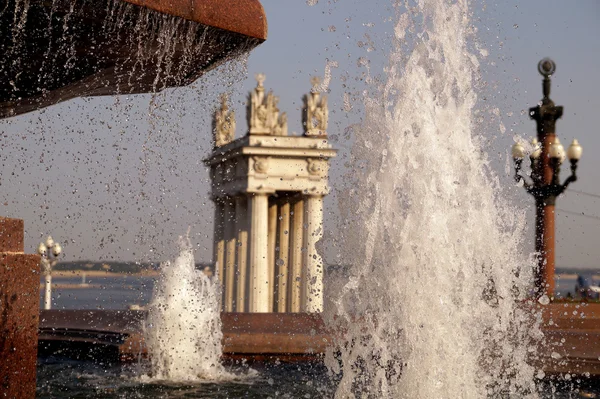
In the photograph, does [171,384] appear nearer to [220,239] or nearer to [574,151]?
[574,151]

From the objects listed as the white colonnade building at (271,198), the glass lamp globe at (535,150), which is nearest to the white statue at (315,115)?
the white colonnade building at (271,198)

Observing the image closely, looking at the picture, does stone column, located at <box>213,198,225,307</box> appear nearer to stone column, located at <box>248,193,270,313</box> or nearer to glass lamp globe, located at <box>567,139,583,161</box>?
stone column, located at <box>248,193,270,313</box>

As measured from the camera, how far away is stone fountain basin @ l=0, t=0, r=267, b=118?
3510 millimetres

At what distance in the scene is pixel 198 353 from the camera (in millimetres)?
7879

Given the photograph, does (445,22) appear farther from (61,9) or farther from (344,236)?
(61,9)

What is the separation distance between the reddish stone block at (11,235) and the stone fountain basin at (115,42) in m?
0.66

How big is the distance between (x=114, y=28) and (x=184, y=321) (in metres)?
5.19

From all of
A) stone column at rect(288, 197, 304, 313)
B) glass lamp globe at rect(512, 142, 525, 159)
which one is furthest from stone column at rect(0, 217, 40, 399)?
stone column at rect(288, 197, 304, 313)

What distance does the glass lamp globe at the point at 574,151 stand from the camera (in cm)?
1645

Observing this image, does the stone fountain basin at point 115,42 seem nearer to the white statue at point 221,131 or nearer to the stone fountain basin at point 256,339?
the stone fountain basin at point 256,339

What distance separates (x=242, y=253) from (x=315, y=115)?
21.4 feet

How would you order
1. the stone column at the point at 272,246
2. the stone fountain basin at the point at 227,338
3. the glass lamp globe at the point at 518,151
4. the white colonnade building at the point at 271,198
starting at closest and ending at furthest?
1. the stone fountain basin at the point at 227,338
2. the glass lamp globe at the point at 518,151
3. the white colonnade building at the point at 271,198
4. the stone column at the point at 272,246

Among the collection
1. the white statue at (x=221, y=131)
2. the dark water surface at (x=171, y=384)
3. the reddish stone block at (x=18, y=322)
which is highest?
the white statue at (x=221, y=131)

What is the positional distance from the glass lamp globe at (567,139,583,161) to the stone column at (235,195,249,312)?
2322cm
